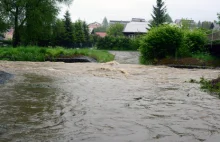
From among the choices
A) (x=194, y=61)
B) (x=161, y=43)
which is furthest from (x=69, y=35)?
(x=194, y=61)

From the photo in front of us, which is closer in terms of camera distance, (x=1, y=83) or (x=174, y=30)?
(x=1, y=83)

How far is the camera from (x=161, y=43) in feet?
79.6

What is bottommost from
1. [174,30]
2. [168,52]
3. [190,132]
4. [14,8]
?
[190,132]

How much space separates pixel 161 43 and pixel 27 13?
18.9m

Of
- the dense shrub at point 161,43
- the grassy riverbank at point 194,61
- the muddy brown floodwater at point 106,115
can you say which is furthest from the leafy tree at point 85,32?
the muddy brown floodwater at point 106,115

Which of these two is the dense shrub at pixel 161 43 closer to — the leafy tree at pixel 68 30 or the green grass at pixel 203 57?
the green grass at pixel 203 57

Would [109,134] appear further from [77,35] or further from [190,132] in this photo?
[77,35]

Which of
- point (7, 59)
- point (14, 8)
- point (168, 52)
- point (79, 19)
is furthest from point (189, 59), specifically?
point (79, 19)

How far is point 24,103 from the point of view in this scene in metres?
7.75

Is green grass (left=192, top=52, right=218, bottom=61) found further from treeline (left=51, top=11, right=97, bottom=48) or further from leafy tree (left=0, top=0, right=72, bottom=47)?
treeline (left=51, top=11, right=97, bottom=48)

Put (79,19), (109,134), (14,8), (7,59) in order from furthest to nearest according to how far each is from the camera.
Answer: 1. (79,19)
2. (14,8)
3. (7,59)
4. (109,134)

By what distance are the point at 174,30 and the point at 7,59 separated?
47.1 feet

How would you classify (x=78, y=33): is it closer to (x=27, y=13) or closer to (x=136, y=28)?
(x=27, y=13)

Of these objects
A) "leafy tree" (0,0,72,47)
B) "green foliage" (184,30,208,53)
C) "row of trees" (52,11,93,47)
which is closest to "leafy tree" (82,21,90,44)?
"row of trees" (52,11,93,47)
